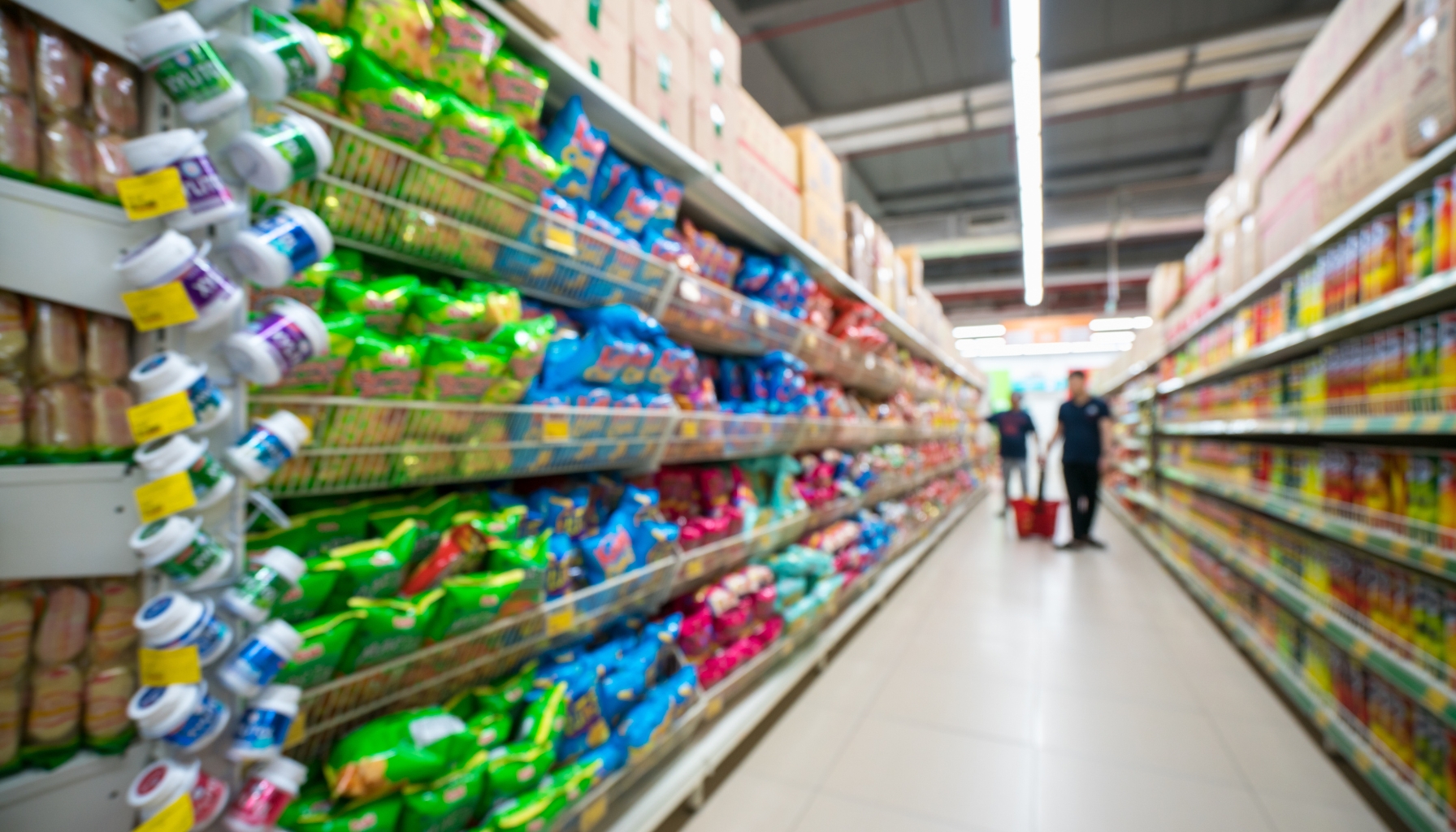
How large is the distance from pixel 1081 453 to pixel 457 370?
608cm

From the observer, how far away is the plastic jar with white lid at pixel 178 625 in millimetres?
732

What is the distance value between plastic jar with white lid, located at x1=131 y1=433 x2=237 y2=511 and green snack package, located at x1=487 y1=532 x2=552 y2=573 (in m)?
0.53

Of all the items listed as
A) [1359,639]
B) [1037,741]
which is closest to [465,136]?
[1037,741]

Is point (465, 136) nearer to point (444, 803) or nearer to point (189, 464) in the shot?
point (189, 464)

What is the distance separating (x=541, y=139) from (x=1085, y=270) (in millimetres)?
13657

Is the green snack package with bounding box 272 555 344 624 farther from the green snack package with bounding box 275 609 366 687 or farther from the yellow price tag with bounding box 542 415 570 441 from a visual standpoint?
the yellow price tag with bounding box 542 415 570 441

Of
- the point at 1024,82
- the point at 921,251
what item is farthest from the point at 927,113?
the point at 921,251

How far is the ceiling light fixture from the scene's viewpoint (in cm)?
340

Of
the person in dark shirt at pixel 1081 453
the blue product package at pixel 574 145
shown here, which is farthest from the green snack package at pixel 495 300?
the person in dark shirt at pixel 1081 453

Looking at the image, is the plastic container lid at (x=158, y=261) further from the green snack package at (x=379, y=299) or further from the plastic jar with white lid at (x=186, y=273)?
the green snack package at (x=379, y=299)

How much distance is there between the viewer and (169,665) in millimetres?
746

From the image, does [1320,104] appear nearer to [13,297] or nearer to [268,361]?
[268,361]

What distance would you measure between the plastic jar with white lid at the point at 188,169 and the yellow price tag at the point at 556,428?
0.69 m

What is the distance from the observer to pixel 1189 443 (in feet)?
15.0
